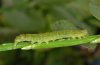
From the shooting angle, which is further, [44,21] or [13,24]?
[44,21]

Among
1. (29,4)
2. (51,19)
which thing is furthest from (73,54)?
(29,4)

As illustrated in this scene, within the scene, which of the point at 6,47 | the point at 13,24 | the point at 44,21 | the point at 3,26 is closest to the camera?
the point at 6,47

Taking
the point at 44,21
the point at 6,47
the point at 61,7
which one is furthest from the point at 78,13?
the point at 6,47

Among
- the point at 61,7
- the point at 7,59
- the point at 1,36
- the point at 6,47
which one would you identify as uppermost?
the point at 61,7

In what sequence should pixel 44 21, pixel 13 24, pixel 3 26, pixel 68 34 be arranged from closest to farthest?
1. pixel 68 34
2. pixel 13 24
3. pixel 44 21
4. pixel 3 26

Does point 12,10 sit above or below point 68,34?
above

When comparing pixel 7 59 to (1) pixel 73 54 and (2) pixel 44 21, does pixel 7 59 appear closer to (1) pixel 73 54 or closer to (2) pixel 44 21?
(2) pixel 44 21
